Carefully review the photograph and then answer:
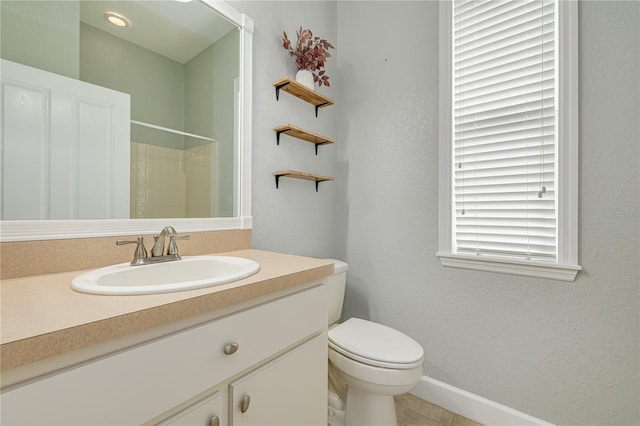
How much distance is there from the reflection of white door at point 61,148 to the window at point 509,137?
4.89 feet

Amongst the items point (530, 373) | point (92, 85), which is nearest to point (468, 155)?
point (530, 373)

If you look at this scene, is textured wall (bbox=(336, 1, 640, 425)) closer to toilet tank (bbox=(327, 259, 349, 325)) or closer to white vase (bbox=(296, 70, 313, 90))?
toilet tank (bbox=(327, 259, 349, 325))

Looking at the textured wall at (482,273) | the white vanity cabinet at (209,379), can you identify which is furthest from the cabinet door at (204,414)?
the textured wall at (482,273)

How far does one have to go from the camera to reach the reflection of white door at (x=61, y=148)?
778 millimetres

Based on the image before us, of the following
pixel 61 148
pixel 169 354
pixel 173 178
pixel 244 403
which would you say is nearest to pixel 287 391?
pixel 244 403

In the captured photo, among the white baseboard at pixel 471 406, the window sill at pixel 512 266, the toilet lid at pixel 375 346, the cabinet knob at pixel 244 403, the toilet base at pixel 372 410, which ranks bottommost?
the white baseboard at pixel 471 406

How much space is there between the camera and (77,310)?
0.52m

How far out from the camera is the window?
3.87 ft

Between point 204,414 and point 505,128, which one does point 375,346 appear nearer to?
point 204,414

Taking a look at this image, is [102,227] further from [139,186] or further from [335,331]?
[335,331]

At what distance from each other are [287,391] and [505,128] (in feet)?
4.85

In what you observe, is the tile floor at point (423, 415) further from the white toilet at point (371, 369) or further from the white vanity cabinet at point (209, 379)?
the white vanity cabinet at point (209, 379)

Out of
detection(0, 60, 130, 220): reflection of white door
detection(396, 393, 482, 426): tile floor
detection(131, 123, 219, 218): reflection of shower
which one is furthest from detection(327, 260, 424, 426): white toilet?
detection(0, 60, 130, 220): reflection of white door

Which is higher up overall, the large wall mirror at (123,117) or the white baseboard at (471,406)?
the large wall mirror at (123,117)
